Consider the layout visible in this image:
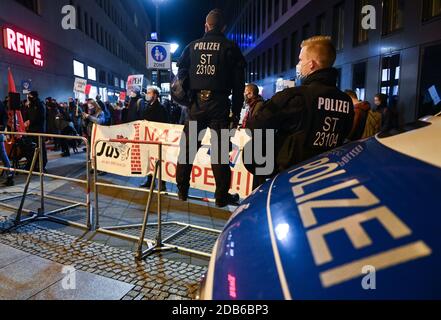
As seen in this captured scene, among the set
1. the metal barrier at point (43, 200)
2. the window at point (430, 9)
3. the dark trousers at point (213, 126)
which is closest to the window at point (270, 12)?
the window at point (430, 9)

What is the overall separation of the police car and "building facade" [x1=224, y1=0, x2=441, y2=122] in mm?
10862

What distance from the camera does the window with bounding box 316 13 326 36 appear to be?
1988cm

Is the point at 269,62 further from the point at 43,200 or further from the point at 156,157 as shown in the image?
the point at 43,200

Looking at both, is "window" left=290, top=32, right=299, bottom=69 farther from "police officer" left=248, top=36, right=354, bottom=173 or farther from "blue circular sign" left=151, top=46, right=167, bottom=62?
"police officer" left=248, top=36, right=354, bottom=173

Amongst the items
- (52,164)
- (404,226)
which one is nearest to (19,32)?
(52,164)

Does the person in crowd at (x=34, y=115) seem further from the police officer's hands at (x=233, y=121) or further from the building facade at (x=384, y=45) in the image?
the building facade at (x=384, y=45)

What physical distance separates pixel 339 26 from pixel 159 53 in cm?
1094

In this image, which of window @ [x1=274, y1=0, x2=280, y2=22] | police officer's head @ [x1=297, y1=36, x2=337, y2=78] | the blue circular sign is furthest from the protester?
window @ [x1=274, y1=0, x2=280, y2=22]

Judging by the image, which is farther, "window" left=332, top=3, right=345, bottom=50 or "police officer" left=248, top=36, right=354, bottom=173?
"window" left=332, top=3, right=345, bottom=50

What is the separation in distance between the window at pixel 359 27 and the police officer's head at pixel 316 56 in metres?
14.0

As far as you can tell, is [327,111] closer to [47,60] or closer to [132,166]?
[132,166]

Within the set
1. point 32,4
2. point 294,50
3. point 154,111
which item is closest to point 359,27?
point 294,50

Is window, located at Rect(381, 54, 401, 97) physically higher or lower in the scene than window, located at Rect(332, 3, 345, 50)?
lower
